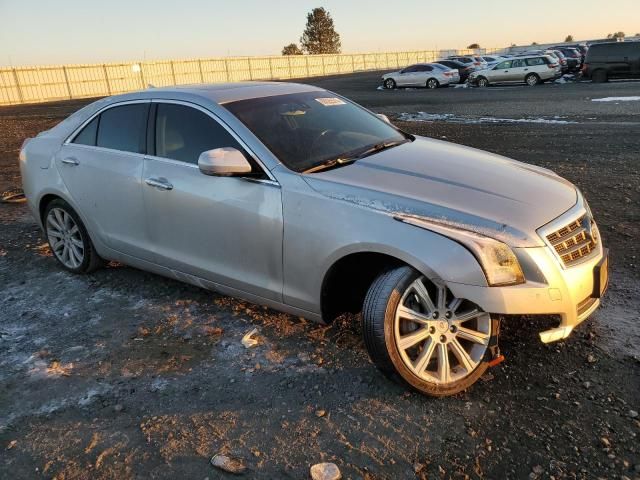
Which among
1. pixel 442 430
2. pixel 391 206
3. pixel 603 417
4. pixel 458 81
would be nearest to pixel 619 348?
pixel 603 417

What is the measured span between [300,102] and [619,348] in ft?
9.01

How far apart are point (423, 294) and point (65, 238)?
11.6 ft

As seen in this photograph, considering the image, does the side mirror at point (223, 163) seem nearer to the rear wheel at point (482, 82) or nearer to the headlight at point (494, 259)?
the headlight at point (494, 259)

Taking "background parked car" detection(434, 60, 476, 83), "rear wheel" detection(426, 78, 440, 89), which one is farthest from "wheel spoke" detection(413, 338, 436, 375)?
"background parked car" detection(434, 60, 476, 83)

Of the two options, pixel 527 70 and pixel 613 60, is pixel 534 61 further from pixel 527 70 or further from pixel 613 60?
pixel 613 60

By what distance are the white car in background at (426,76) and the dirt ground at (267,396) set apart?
26.6 meters

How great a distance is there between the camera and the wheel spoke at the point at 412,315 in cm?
290

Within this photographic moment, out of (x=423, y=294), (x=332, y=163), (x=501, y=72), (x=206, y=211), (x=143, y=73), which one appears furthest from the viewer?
(x=143, y=73)

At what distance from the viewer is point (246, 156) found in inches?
139

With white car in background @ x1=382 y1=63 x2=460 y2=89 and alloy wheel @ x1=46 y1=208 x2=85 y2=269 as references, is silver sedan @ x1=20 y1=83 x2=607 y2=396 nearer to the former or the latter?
alloy wheel @ x1=46 y1=208 x2=85 y2=269

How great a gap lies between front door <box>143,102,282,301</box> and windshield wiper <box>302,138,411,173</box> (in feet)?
1.05

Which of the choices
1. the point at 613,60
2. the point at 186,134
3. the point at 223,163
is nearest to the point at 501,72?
the point at 613,60

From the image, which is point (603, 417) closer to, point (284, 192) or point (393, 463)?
point (393, 463)

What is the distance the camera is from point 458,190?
3.11 metres
